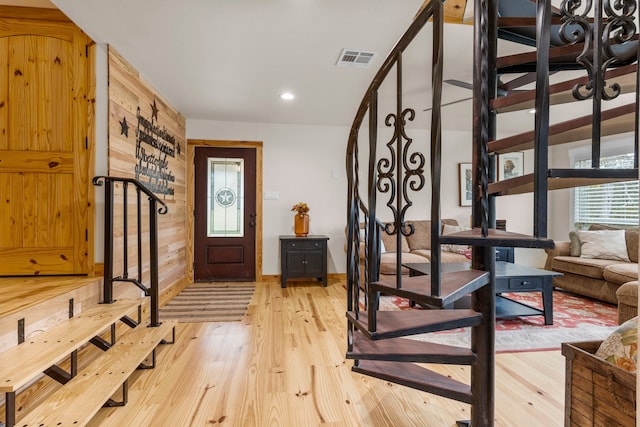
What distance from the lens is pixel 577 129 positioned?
1318 mm

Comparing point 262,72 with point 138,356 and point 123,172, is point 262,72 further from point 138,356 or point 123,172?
point 138,356

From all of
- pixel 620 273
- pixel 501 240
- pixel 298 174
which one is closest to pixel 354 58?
pixel 501 240

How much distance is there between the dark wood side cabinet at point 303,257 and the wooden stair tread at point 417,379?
2.91 metres

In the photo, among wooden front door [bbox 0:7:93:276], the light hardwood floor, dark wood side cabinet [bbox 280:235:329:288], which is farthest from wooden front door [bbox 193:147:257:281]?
wooden front door [bbox 0:7:93:276]

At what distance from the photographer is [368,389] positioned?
6.57ft

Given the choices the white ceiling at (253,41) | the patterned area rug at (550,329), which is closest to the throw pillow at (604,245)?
the patterned area rug at (550,329)

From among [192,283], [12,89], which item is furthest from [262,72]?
[192,283]

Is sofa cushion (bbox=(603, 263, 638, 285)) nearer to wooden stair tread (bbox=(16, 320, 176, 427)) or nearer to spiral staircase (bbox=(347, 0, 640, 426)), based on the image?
spiral staircase (bbox=(347, 0, 640, 426))

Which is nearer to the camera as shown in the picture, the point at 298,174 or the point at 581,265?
the point at 581,265

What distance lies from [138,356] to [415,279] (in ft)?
5.77

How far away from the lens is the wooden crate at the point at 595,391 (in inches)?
40.2

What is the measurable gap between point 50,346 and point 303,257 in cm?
320

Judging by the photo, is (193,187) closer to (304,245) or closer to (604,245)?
(304,245)

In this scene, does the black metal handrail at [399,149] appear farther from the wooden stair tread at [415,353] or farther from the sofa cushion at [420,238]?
the sofa cushion at [420,238]
